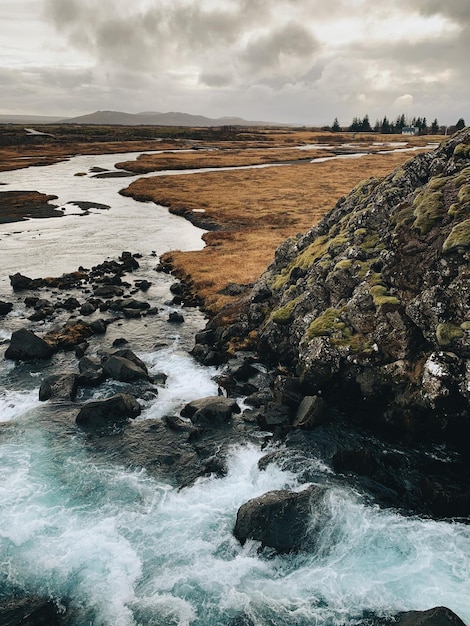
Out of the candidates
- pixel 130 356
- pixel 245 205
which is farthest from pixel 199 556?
pixel 245 205

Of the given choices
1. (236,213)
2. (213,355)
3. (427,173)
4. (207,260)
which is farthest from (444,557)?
(236,213)

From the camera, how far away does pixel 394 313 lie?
3005 centimetres

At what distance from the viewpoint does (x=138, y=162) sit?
168m

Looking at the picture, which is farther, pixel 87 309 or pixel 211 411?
pixel 87 309

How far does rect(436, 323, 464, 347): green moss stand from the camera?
25.9m

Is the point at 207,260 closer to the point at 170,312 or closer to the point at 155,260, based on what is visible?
the point at 155,260

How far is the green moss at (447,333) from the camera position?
25903mm

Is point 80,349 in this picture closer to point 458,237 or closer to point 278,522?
point 278,522

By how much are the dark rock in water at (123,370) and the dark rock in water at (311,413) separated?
12299mm

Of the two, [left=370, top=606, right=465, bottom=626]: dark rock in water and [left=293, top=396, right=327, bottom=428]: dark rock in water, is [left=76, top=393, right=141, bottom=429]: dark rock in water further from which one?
[left=370, top=606, right=465, bottom=626]: dark rock in water

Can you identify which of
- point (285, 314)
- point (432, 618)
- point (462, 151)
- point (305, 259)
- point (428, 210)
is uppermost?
point (462, 151)

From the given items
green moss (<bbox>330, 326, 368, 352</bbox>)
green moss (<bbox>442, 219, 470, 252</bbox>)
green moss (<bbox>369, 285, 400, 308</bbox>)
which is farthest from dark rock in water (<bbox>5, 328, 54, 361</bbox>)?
green moss (<bbox>442, 219, 470, 252</bbox>)

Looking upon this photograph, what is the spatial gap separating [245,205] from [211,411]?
268 ft

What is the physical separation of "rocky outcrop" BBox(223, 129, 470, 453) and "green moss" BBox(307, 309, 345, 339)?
0.09 meters
